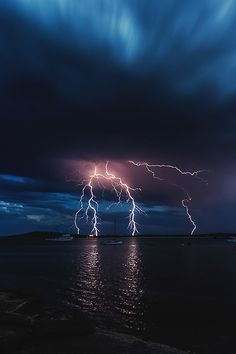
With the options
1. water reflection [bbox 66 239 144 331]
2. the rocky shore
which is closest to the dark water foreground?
water reflection [bbox 66 239 144 331]

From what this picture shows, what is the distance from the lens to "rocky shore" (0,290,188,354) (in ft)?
66.0

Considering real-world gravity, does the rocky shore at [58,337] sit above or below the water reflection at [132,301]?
below

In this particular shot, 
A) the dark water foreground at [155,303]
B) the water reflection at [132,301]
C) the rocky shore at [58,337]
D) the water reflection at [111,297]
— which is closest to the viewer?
the rocky shore at [58,337]

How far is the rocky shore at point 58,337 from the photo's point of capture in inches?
792

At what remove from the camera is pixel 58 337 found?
22469mm

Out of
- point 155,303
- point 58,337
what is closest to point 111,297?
point 155,303

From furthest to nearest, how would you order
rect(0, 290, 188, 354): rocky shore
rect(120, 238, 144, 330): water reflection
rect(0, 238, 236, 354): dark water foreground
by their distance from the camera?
rect(120, 238, 144, 330): water reflection < rect(0, 238, 236, 354): dark water foreground < rect(0, 290, 188, 354): rocky shore

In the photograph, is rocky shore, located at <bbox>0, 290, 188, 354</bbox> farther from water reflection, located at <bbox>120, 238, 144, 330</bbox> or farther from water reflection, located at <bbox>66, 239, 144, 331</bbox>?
water reflection, located at <bbox>120, 238, 144, 330</bbox>

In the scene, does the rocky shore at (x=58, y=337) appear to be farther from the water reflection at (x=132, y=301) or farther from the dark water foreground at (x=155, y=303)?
the water reflection at (x=132, y=301)

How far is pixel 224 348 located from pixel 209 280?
32.2 meters

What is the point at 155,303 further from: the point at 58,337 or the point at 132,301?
the point at 58,337

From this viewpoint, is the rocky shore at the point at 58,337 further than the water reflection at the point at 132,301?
No

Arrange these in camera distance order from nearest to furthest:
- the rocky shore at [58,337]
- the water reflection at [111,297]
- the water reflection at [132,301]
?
the rocky shore at [58,337] → the water reflection at [132,301] → the water reflection at [111,297]

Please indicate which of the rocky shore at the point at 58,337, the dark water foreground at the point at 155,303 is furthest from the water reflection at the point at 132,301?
the rocky shore at the point at 58,337
